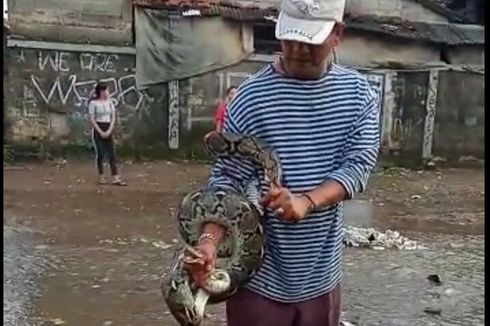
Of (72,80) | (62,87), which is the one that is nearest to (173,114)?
(72,80)

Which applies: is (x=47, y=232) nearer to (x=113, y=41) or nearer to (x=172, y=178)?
(x=172, y=178)

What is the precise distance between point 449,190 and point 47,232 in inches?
251

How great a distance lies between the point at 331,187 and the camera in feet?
8.11

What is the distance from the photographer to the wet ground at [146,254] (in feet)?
19.9

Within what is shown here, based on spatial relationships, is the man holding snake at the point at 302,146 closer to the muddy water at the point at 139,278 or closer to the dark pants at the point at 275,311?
the dark pants at the point at 275,311

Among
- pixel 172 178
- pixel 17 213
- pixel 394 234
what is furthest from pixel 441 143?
pixel 17 213

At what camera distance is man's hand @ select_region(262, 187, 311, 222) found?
7.69 ft

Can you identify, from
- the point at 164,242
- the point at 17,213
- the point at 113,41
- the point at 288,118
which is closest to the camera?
the point at 288,118

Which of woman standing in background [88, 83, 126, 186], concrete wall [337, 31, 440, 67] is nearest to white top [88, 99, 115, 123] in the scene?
woman standing in background [88, 83, 126, 186]

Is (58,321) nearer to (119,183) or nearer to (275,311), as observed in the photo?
(275,311)

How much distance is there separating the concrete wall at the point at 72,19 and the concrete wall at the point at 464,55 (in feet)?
18.6

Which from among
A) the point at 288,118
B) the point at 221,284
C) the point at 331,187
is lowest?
the point at 221,284

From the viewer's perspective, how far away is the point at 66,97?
48.8 feet

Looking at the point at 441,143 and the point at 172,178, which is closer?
the point at 172,178
